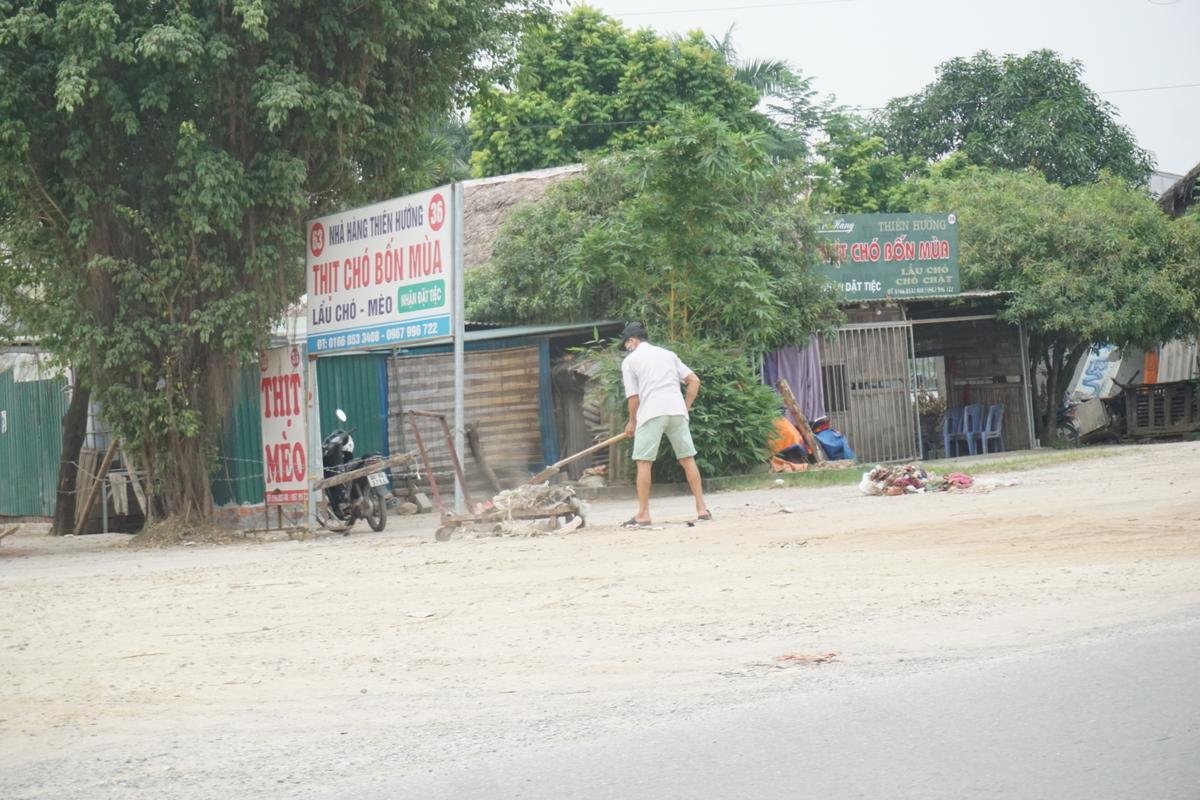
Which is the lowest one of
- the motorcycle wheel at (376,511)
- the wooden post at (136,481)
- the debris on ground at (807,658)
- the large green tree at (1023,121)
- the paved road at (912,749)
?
the paved road at (912,749)

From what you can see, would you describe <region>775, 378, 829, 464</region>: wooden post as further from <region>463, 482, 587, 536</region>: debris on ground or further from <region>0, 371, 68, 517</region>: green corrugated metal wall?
<region>0, 371, 68, 517</region>: green corrugated metal wall

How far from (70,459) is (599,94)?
22267mm

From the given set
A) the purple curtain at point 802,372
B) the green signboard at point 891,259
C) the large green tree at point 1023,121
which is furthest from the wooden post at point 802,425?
the large green tree at point 1023,121

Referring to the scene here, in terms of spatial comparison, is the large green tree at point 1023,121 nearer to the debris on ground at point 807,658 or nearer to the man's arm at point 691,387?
the man's arm at point 691,387

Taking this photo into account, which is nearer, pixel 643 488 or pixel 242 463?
pixel 643 488

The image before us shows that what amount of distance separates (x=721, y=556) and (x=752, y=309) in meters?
8.23

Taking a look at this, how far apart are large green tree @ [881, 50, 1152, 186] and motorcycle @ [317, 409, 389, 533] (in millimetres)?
30106

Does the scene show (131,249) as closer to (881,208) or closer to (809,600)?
(809,600)

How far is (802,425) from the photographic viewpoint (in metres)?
19.7

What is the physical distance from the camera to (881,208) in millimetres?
38406

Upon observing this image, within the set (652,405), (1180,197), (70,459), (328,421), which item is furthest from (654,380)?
(1180,197)

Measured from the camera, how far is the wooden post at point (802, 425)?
19.6 m

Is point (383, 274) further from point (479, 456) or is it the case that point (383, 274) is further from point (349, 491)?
point (479, 456)

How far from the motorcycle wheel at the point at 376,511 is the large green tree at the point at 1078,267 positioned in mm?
12351
